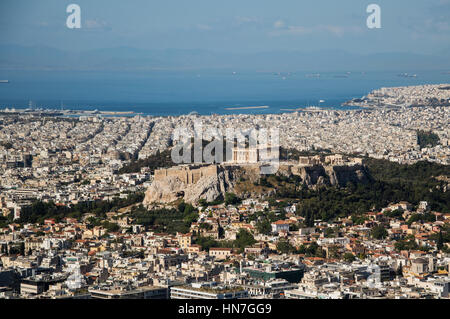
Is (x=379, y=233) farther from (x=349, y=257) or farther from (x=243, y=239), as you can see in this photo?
(x=243, y=239)

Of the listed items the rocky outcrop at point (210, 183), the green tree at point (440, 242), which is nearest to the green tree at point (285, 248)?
the green tree at point (440, 242)

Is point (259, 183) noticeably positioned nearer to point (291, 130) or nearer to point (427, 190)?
point (427, 190)

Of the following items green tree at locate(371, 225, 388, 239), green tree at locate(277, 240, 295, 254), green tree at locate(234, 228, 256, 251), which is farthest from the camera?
green tree at locate(371, 225, 388, 239)

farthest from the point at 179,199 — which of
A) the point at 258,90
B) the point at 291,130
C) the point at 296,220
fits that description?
the point at 258,90

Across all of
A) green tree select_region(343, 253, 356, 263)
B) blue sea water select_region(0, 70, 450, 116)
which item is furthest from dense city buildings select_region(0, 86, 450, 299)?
blue sea water select_region(0, 70, 450, 116)

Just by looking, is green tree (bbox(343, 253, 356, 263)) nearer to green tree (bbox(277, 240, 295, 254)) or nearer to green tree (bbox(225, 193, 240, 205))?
green tree (bbox(277, 240, 295, 254))

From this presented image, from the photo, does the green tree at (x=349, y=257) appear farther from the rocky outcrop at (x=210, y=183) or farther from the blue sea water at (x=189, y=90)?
the blue sea water at (x=189, y=90)

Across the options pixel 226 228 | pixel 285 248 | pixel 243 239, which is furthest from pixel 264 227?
pixel 285 248

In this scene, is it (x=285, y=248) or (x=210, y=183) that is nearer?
(x=285, y=248)
